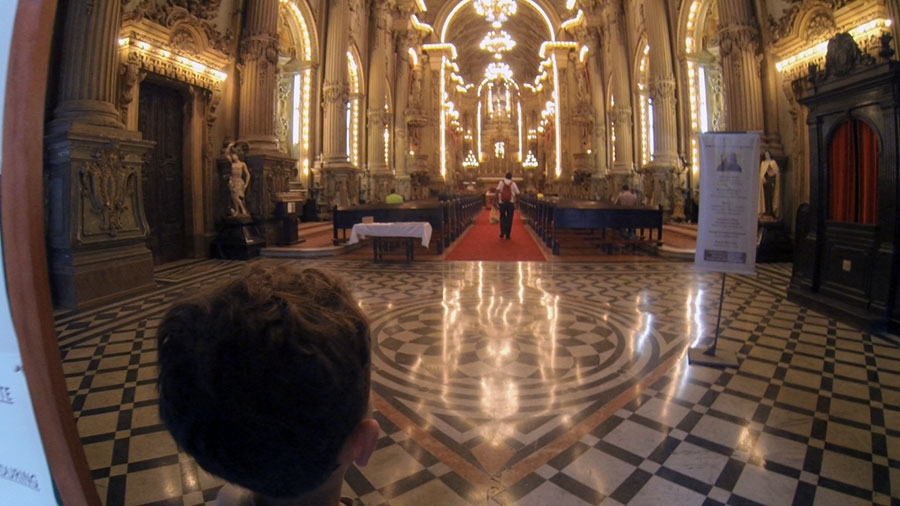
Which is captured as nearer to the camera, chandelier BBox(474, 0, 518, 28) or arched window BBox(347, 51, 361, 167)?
arched window BBox(347, 51, 361, 167)

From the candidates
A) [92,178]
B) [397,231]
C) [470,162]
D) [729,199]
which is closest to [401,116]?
[397,231]

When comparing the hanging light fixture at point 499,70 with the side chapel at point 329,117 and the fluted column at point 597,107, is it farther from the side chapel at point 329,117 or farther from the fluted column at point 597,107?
the side chapel at point 329,117

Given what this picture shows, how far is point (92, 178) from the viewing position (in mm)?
5004

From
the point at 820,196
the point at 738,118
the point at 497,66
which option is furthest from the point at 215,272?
the point at 497,66

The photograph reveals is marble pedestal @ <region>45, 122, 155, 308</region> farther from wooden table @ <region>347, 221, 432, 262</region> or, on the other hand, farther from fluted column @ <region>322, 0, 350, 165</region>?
fluted column @ <region>322, 0, 350, 165</region>

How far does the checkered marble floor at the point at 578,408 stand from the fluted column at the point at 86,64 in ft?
7.44

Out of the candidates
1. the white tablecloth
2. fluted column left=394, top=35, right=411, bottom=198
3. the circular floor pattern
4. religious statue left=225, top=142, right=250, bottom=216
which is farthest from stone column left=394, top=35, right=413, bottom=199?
the circular floor pattern

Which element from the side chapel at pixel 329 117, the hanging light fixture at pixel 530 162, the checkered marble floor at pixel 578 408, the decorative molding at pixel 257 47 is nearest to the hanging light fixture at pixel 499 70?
the hanging light fixture at pixel 530 162

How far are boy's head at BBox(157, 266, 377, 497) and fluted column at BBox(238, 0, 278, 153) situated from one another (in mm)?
8886

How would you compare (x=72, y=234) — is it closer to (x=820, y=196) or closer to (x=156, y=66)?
(x=156, y=66)

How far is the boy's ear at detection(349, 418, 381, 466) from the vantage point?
2.32 ft

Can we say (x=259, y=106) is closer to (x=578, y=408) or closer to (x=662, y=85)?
(x=578, y=408)

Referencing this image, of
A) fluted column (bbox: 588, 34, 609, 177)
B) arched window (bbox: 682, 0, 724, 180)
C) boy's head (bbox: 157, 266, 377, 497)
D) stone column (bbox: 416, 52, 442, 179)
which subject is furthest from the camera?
stone column (bbox: 416, 52, 442, 179)

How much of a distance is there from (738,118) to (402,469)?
924 cm
